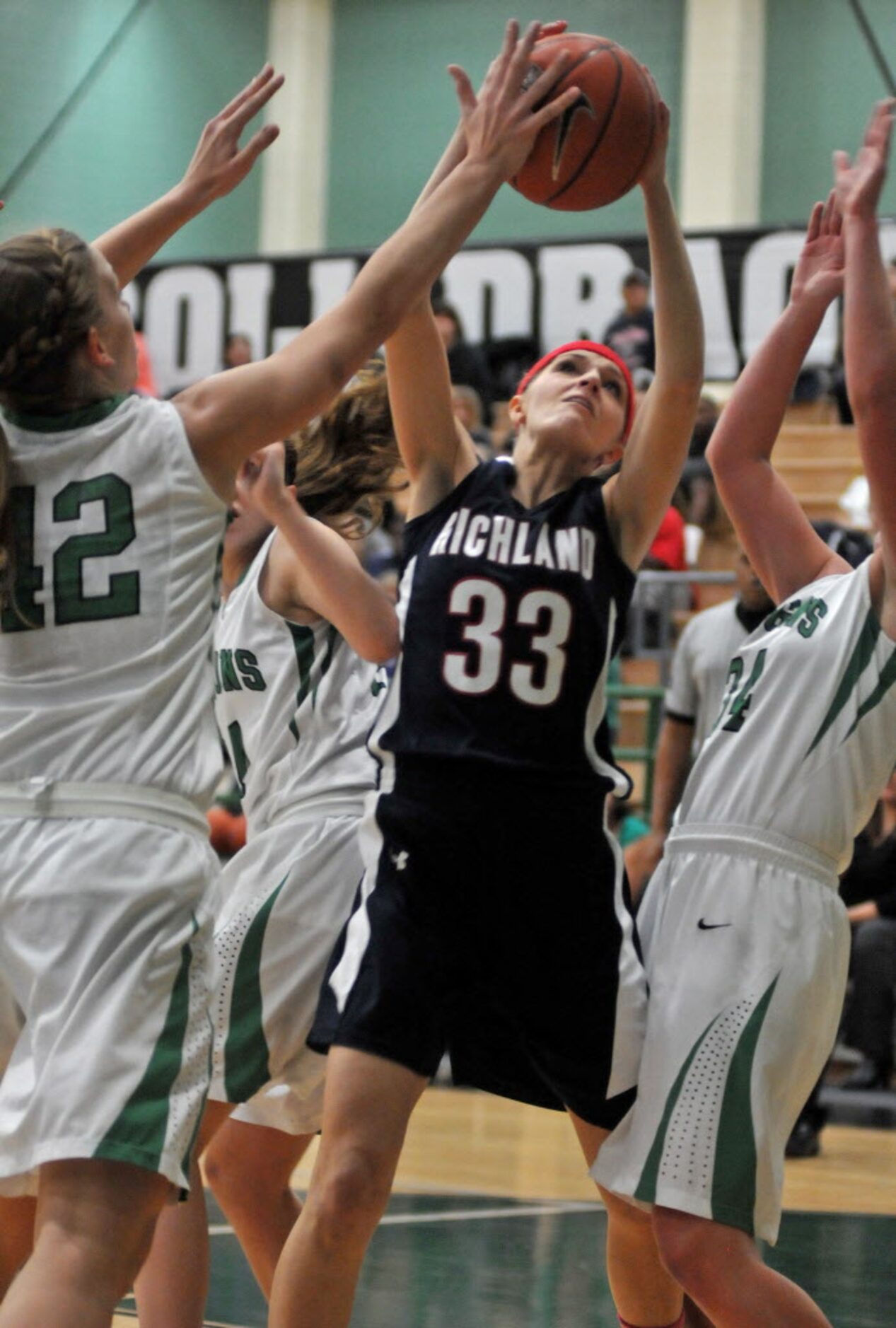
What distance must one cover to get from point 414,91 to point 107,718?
52.1 ft

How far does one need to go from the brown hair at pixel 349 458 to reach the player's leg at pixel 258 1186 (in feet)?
3.96

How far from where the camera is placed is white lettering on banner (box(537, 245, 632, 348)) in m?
13.1

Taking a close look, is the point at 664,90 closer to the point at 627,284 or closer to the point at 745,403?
the point at 627,284

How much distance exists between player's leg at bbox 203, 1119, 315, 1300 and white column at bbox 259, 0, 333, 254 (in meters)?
15.0

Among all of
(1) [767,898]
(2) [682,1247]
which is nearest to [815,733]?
(1) [767,898]

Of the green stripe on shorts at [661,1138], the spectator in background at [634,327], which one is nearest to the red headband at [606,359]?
the green stripe on shorts at [661,1138]

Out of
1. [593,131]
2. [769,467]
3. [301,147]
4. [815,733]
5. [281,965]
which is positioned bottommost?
[281,965]

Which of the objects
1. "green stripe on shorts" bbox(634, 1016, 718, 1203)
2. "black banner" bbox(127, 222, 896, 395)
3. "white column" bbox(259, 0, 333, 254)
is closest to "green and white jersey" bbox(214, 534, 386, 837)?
"green stripe on shorts" bbox(634, 1016, 718, 1203)

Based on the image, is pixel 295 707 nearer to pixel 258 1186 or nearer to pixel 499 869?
pixel 499 869

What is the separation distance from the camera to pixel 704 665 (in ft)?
20.9

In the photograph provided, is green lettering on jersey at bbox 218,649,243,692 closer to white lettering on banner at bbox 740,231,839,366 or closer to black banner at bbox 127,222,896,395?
black banner at bbox 127,222,896,395

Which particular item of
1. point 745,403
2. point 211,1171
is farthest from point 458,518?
point 211,1171

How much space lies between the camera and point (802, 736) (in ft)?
9.65

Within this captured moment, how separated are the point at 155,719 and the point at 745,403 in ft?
4.27
